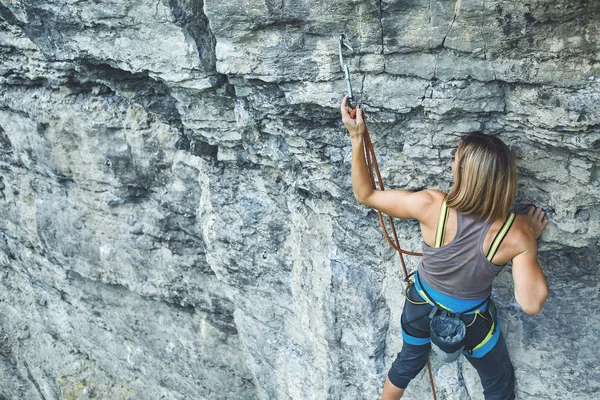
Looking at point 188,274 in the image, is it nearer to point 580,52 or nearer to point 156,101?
point 156,101

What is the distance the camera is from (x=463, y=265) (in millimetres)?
2959

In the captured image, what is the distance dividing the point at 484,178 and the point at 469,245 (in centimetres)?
36

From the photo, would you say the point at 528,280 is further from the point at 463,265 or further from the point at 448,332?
the point at 448,332

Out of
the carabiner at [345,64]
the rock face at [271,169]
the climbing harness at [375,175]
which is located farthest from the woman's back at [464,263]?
the carabiner at [345,64]

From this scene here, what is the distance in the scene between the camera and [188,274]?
16.7 ft

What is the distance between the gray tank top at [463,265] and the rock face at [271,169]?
1.10ft

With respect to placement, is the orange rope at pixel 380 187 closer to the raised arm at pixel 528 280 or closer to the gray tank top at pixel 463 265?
the gray tank top at pixel 463 265

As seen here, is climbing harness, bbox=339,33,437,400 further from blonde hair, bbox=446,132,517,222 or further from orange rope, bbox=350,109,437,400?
blonde hair, bbox=446,132,517,222

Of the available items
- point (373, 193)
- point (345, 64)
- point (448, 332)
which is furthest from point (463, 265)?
point (345, 64)

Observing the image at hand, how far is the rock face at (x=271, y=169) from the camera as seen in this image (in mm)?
2725

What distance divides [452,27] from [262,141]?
1.46 m

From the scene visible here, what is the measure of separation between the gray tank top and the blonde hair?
3.1 inches

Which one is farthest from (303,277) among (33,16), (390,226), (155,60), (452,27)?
(33,16)

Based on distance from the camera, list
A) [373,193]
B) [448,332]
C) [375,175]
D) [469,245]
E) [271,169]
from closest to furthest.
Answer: [469,245] < [373,193] < [448,332] < [375,175] < [271,169]
